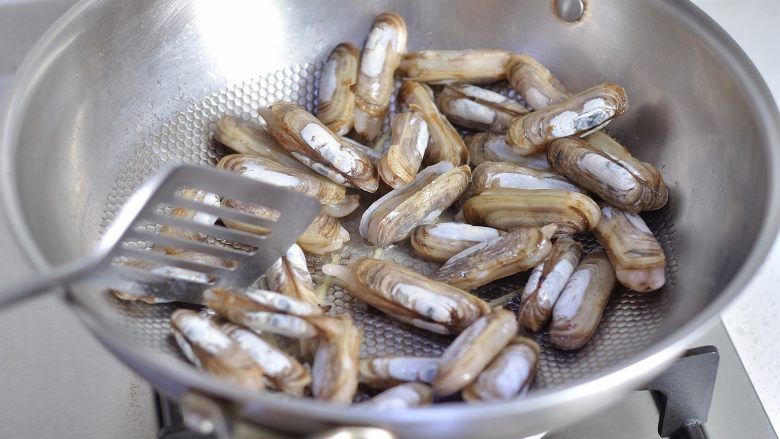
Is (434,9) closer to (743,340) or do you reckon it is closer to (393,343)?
(393,343)

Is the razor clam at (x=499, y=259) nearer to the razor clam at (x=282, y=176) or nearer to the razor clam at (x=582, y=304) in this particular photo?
the razor clam at (x=582, y=304)

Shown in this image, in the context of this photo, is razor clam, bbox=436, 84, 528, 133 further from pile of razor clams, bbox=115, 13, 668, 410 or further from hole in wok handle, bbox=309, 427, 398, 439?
hole in wok handle, bbox=309, 427, 398, 439

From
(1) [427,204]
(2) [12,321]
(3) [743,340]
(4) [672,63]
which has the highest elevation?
(4) [672,63]

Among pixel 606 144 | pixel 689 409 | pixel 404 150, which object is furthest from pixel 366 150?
pixel 689 409

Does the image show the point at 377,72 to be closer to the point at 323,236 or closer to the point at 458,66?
the point at 458,66

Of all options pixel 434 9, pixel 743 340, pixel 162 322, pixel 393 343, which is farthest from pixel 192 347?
pixel 743 340

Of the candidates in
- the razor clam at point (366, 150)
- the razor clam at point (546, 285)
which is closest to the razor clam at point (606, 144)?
the razor clam at point (546, 285)

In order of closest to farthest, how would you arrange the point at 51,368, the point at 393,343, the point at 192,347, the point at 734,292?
the point at 734,292 < the point at 192,347 < the point at 393,343 < the point at 51,368
